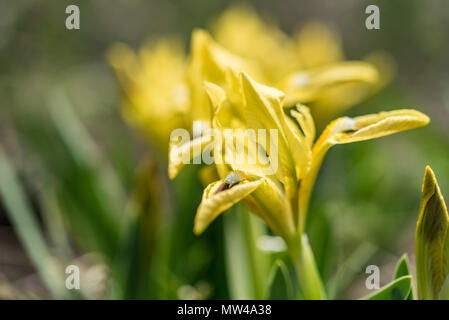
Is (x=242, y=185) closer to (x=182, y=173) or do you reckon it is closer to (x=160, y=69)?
(x=182, y=173)

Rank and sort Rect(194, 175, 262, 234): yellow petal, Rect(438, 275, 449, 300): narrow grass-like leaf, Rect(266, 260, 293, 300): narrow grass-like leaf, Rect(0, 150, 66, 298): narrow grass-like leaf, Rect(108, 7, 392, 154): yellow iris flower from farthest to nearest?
Rect(0, 150, 66, 298): narrow grass-like leaf
Rect(108, 7, 392, 154): yellow iris flower
Rect(266, 260, 293, 300): narrow grass-like leaf
Rect(438, 275, 449, 300): narrow grass-like leaf
Rect(194, 175, 262, 234): yellow petal

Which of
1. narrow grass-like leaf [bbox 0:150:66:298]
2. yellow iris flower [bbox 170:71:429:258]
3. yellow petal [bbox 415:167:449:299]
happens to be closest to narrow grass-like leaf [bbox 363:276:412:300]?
yellow petal [bbox 415:167:449:299]

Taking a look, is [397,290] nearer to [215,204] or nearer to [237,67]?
[215,204]

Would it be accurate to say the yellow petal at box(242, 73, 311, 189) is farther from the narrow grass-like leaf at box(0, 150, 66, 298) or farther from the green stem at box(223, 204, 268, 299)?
the narrow grass-like leaf at box(0, 150, 66, 298)

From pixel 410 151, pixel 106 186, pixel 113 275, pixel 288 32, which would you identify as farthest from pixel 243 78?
pixel 288 32

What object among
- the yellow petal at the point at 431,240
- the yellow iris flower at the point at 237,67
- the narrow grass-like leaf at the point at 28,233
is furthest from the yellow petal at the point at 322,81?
the narrow grass-like leaf at the point at 28,233

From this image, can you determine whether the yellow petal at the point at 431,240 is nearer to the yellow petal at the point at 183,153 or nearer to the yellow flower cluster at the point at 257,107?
the yellow flower cluster at the point at 257,107

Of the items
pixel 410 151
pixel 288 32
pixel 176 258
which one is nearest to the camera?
pixel 176 258

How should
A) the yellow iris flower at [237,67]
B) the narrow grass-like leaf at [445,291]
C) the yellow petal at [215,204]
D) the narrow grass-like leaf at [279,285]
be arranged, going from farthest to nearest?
1. the yellow iris flower at [237,67]
2. the narrow grass-like leaf at [279,285]
3. the narrow grass-like leaf at [445,291]
4. the yellow petal at [215,204]

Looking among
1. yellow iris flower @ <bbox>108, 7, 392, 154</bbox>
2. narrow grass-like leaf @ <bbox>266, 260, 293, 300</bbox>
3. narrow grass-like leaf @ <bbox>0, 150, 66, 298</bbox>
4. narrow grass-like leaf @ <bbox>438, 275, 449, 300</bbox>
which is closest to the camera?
narrow grass-like leaf @ <bbox>438, 275, 449, 300</bbox>
